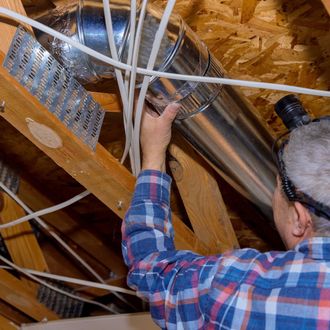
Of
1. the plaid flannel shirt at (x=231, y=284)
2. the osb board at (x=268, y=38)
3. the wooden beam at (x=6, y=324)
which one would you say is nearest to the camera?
the plaid flannel shirt at (x=231, y=284)

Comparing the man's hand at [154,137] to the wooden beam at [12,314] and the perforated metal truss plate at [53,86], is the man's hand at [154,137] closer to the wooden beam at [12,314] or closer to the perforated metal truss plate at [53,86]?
the perforated metal truss plate at [53,86]

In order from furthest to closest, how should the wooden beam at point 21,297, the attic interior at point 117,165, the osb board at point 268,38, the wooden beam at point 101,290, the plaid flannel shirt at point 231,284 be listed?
the wooden beam at point 101,290 < the wooden beam at point 21,297 < the osb board at point 268,38 < the attic interior at point 117,165 < the plaid flannel shirt at point 231,284

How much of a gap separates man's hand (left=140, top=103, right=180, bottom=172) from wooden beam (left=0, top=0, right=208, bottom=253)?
0.07 meters

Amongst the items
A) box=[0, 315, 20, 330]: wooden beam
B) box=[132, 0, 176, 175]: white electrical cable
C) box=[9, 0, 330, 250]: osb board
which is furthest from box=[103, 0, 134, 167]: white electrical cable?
box=[0, 315, 20, 330]: wooden beam

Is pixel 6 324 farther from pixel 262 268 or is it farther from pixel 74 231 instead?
pixel 262 268

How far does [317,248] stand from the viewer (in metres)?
0.92

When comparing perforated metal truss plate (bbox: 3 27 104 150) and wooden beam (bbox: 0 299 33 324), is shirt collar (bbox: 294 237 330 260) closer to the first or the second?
perforated metal truss plate (bbox: 3 27 104 150)

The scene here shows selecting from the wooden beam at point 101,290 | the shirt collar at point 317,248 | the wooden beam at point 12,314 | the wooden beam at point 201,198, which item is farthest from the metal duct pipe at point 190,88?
the wooden beam at point 12,314

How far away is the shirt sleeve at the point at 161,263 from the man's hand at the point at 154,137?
1.0 inches

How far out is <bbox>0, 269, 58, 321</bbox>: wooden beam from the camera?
176cm

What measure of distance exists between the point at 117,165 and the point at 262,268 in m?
0.44

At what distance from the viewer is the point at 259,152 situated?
1368 mm

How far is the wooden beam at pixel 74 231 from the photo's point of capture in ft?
6.37

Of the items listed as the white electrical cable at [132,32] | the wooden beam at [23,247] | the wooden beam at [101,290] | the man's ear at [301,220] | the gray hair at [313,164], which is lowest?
the wooden beam at [101,290]
